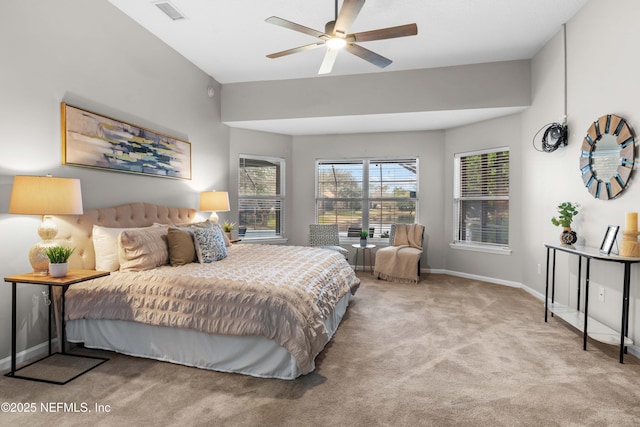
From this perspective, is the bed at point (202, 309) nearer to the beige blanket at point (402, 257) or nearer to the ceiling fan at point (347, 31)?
the ceiling fan at point (347, 31)

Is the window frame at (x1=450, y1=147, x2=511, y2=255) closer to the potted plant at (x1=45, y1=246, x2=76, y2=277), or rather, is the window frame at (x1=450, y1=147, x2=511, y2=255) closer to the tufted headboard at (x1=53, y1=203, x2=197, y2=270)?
the tufted headboard at (x1=53, y1=203, x2=197, y2=270)

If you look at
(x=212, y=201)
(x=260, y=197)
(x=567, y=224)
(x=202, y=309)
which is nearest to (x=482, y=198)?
(x=567, y=224)

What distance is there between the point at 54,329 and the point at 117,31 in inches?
110

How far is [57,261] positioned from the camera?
2.49 m

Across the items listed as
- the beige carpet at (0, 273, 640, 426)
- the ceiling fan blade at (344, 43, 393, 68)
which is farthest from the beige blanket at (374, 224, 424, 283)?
the ceiling fan blade at (344, 43, 393, 68)

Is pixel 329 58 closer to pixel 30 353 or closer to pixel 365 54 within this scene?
pixel 365 54

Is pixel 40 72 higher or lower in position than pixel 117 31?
lower

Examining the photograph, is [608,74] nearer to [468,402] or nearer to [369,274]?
[468,402]

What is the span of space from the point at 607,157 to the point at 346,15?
8.46 feet

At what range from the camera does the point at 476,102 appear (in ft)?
15.6

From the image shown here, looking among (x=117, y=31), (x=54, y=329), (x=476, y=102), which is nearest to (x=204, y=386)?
(x=54, y=329)

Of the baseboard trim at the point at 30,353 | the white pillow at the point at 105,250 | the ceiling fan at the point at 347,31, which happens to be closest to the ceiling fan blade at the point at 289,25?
the ceiling fan at the point at 347,31

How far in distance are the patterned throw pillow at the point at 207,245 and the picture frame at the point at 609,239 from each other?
11.0 feet

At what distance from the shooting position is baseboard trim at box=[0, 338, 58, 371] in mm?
2498
